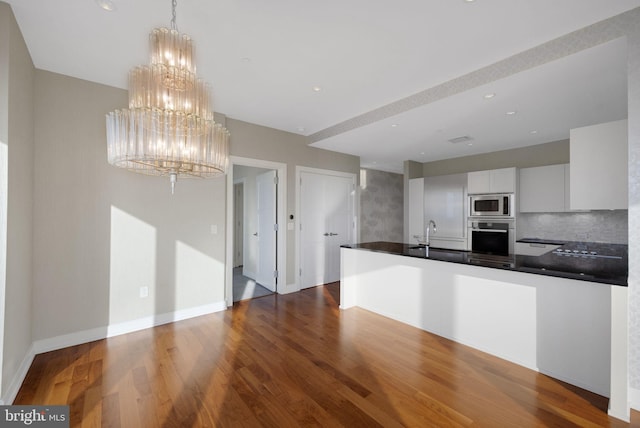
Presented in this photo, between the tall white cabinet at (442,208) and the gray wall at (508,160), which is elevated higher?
the gray wall at (508,160)

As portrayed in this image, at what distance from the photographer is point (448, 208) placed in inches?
214

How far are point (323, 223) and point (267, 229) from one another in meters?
1.00

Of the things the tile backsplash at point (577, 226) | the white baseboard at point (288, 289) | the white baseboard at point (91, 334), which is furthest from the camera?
the white baseboard at point (288, 289)

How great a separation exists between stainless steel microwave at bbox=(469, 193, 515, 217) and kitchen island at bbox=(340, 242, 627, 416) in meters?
2.19

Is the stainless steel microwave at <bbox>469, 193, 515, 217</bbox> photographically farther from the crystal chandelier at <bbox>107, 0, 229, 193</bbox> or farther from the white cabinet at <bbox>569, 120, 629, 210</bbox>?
the crystal chandelier at <bbox>107, 0, 229, 193</bbox>

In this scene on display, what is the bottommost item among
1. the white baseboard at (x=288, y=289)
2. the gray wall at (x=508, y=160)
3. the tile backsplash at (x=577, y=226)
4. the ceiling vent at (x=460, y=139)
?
the white baseboard at (x=288, y=289)

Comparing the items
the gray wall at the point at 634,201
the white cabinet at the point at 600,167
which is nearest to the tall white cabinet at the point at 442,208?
the white cabinet at the point at 600,167

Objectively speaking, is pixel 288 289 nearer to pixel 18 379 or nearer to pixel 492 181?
pixel 18 379

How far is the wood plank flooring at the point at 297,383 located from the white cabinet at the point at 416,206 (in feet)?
10.6

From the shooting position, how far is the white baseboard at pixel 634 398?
175 centimetres

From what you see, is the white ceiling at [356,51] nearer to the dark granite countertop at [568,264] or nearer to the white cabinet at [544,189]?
the white cabinet at [544,189]

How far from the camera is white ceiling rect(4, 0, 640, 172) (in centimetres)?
184

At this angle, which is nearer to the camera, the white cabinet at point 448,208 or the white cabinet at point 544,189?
the white cabinet at point 544,189

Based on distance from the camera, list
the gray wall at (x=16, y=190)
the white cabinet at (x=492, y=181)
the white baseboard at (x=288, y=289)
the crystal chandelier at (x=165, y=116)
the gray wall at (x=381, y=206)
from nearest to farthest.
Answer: the crystal chandelier at (x=165, y=116) < the gray wall at (x=16, y=190) < the white baseboard at (x=288, y=289) < the white cabinet at (x=492, y=181) < the gray wall at (x=381, y=206)
